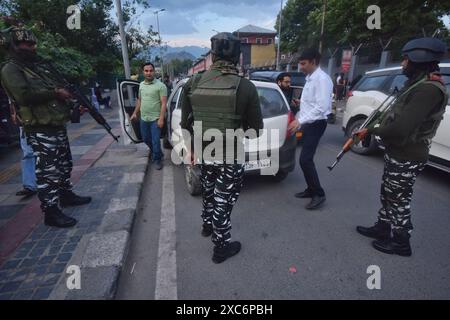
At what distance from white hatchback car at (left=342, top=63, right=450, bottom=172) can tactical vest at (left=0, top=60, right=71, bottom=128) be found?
4525 millimetres

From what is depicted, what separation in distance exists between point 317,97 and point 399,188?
1.29 metres

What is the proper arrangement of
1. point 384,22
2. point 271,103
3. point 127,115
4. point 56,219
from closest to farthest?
point 56,219 < point 271,103 < point 127,115 < point 384,22

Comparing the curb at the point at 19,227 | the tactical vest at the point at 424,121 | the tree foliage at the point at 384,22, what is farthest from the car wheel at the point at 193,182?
the tree foliage at the point at 384,22

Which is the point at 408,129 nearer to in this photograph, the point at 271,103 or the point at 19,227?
the point at 271,103

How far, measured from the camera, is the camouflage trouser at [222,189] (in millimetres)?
2318

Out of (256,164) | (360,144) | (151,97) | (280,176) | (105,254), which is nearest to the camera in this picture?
(105,254)

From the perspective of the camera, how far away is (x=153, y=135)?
489 cm

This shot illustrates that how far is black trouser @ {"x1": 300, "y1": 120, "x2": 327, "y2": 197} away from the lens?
3.29 meters

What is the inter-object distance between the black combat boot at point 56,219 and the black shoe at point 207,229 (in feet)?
4.64

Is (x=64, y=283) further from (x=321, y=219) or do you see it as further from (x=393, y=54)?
(x=393, y=54)

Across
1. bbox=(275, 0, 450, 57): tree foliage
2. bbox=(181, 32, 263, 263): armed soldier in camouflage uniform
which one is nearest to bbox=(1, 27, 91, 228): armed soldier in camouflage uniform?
bbox=(181, 32, 263, 263): armed soldier in camouflage uniform

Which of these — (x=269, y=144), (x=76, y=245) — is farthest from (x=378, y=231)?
(x=76, y=245)

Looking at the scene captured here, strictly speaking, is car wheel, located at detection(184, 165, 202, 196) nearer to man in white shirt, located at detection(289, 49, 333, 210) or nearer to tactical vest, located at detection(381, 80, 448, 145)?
man in white shirt, located at detection(289, 49, 333, 210)
